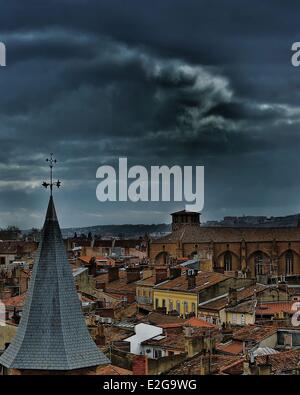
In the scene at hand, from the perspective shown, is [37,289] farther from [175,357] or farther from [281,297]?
[281,297]

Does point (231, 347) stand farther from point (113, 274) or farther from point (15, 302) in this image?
point (113, 274)

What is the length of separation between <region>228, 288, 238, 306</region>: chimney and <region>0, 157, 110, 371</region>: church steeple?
34.0 ft

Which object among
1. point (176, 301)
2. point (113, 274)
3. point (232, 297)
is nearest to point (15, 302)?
point (232, 297)

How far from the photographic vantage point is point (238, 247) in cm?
4569

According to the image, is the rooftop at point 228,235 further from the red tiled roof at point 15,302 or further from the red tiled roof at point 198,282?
the red tiled roof at point 15,302

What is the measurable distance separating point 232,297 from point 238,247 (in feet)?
79.6

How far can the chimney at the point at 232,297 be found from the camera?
21111 mm

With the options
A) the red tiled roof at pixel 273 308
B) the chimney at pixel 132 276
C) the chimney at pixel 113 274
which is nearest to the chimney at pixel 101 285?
the chimney at pixel 113 274

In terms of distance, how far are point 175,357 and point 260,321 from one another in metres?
5.07

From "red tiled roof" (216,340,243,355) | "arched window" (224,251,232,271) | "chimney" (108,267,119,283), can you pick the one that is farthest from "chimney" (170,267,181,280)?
"arched window" (224,251,232,271)

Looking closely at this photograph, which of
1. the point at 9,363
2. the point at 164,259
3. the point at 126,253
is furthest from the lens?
the point at 126,253

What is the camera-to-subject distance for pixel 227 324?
19.1 metres
